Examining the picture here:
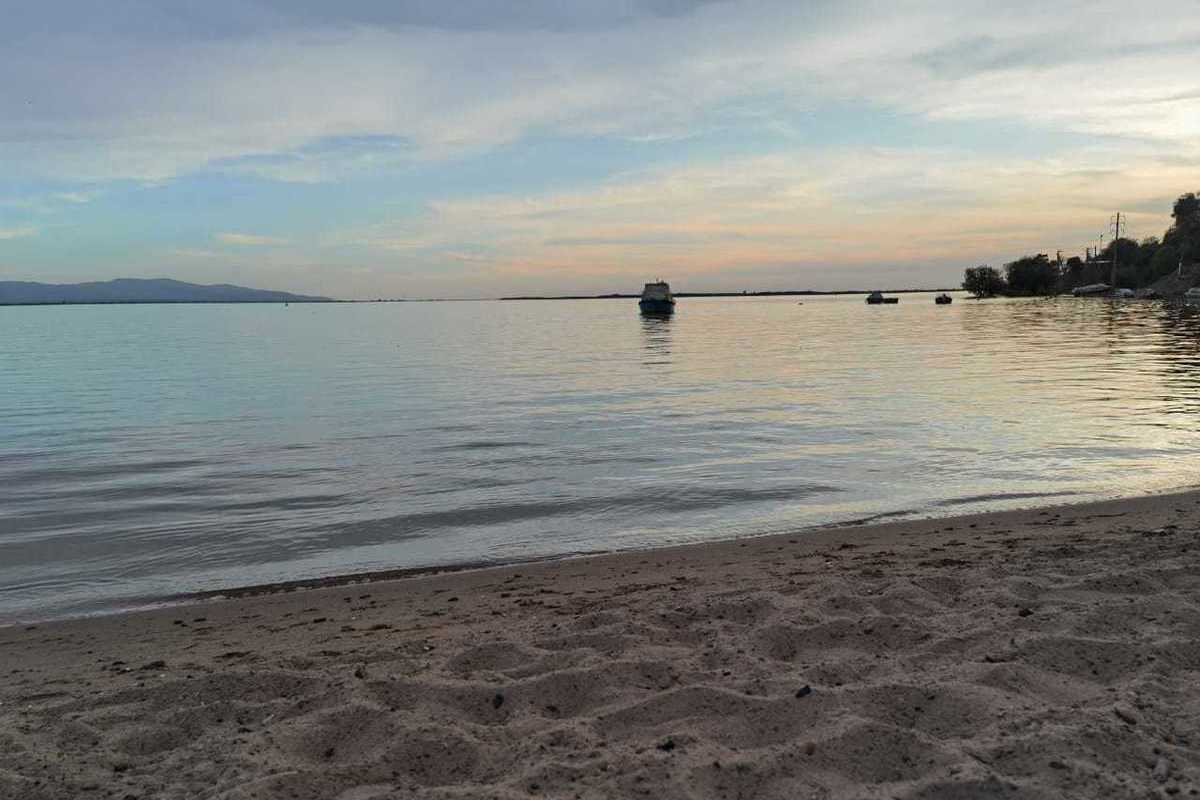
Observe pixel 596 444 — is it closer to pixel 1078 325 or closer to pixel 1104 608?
pixel 1104 608

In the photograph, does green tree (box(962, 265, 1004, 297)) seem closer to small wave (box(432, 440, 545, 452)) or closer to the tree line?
the tree line

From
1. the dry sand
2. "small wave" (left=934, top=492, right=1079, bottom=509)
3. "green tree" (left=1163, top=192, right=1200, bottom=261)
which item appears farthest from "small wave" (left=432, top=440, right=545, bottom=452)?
"green tree" (left=1163, top=192, right=1200, bottom=261)

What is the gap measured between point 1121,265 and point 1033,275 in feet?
77.3

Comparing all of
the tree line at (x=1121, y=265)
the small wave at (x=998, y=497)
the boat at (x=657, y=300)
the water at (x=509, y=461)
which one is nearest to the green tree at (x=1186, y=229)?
the tree line at (x=1121, y=265)

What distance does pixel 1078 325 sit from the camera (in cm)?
6128

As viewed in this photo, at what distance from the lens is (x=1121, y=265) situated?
545ft

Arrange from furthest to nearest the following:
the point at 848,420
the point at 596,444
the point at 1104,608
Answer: the point at 848,420
the point at 596,444
the point at 1104,608

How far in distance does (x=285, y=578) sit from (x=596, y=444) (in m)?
8.23

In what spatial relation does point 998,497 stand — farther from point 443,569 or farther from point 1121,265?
point 1121,265

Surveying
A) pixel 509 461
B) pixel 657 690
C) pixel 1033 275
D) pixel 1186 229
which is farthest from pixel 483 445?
pixel 1033 275

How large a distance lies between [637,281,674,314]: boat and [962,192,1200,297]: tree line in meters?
99.0

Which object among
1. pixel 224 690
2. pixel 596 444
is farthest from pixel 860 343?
pixel 224 690

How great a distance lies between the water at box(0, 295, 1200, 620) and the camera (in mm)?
9188

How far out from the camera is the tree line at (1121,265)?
470ft
